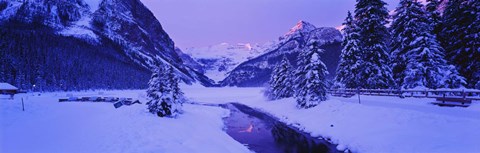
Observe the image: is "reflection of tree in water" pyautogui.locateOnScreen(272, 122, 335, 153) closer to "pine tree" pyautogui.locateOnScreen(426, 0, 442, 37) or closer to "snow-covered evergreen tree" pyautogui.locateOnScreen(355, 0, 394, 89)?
"snow-covered evergreen tree" pyautogui.locateOnScreen(355, 0, 394, 89)

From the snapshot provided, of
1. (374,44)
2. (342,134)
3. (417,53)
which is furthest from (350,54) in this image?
(342,134)

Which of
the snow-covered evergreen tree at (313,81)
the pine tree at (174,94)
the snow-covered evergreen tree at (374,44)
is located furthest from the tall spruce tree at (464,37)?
the pine tree at (174,94)

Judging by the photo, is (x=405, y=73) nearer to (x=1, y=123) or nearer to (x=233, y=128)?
(x=233, y=128)

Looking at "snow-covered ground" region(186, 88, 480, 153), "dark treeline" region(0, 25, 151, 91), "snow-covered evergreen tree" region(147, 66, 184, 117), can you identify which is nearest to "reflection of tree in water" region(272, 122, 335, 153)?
"snow-covered ground" region(186, 88, 480, 153)

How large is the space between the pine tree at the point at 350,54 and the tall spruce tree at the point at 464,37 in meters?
8.42

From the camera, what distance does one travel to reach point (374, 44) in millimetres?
29734

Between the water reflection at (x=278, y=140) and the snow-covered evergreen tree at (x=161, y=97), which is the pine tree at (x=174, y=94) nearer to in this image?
the snow-covered evergreen tree at (x=161, y=97)

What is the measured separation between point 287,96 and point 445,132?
3710cm

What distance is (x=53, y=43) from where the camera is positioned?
144250 mm

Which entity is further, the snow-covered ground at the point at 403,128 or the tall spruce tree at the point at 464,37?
the tall spruce tree at the point at 464,37

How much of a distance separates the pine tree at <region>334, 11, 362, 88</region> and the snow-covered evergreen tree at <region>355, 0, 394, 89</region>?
554mm

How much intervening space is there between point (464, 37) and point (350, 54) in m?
10.4

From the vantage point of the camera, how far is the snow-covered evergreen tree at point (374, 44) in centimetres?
2908

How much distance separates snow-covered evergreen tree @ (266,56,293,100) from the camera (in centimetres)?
5097
